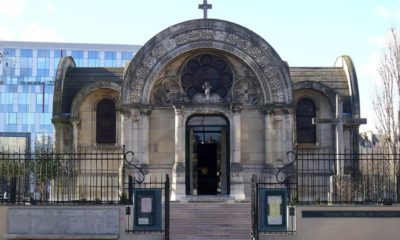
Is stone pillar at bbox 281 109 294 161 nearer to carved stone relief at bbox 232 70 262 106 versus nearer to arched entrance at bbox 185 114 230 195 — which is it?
carved stone relief at bbox 232 70 262 106

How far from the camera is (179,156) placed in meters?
28.4

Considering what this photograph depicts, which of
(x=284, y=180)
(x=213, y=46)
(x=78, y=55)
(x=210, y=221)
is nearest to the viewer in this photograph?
(x=210, y=221)

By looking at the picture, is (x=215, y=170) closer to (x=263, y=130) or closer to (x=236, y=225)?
(x=263, y=130)

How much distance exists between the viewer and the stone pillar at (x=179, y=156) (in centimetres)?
2811

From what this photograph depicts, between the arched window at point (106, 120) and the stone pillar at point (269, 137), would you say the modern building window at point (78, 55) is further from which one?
the stone pillar at point (269, 137)

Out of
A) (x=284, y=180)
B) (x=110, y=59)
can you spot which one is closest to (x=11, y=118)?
(x=110, y=59)

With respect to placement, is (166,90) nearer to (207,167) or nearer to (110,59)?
(207,167)

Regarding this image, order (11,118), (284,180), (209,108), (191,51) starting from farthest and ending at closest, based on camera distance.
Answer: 1. (11,118)
2. (191,51)
3. (209,108)
4. (284,180)

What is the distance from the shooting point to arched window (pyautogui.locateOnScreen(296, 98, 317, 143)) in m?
31.1

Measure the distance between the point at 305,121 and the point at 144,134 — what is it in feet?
25.5

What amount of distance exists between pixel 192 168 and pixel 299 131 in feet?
18.3

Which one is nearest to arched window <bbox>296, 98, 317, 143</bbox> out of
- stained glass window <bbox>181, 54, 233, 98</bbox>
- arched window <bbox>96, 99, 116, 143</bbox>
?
stained glass window <bbox>181, 54, 233, 98</bbox>

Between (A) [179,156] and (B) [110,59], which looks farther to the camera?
(B) [110,59]

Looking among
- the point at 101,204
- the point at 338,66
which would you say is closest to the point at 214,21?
the point at 338,66
